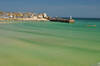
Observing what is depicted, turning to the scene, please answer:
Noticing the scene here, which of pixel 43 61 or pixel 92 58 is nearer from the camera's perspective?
pixel 43 61

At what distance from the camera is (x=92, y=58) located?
30.4ft

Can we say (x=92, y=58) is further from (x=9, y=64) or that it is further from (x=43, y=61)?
(x=9, y=64)

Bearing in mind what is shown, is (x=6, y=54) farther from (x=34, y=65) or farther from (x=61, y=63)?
(x=61, y=63)

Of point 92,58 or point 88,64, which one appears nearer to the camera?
point 88,64

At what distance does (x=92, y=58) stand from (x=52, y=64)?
2421 millimetres

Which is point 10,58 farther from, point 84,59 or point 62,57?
point 84,59

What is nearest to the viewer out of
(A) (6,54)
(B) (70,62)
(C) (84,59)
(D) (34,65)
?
(D) (34,65)

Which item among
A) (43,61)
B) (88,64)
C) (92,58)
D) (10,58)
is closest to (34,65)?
(43,61)

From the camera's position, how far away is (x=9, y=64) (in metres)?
7.89

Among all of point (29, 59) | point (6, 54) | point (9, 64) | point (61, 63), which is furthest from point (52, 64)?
point (6, 54)

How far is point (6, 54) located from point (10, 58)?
36.2 inches

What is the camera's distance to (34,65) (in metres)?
7.83

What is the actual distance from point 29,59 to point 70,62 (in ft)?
6.59

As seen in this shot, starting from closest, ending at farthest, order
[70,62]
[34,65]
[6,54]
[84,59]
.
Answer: [34,65] < [70,62] < [84,59] < [6,54]
